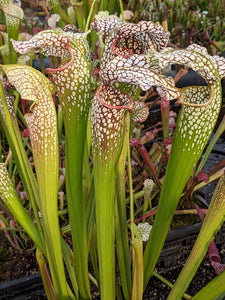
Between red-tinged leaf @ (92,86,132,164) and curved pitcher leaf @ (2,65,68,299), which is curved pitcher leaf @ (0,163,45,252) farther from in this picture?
red-tinged leaf @ (92,86,132,164)

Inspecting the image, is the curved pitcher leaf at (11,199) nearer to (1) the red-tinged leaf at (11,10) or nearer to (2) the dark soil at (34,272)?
(2) the dark soil at (34,272)

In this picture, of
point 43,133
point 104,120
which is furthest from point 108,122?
point 43,133

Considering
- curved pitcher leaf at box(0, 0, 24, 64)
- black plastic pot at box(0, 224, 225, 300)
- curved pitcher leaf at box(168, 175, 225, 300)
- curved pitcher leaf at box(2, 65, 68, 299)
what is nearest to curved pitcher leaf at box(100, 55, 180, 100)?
curved pitcher leaf at box(2, 65, 68, 299)

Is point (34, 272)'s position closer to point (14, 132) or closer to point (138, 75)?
point (14, 132)

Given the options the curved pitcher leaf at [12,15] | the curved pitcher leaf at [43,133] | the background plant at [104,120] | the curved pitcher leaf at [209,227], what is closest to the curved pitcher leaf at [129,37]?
the background plant at [104,120]

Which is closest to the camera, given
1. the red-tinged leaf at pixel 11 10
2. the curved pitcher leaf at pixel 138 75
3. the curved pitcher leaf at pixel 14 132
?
the curved pitcher leaf at pixel 138 75

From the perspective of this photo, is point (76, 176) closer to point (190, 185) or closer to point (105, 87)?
point (105, 87)

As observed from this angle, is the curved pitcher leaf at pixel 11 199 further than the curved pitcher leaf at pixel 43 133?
Yes

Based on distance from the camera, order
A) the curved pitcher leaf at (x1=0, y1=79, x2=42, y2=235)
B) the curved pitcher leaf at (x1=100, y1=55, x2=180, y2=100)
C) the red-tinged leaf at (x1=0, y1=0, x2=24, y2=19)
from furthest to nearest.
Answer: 1. the red-tinged leaf at (x1=0, y1=0, x2=24, y2=19)
2. the curved pitcher leaf at (x1=0, y1=79, x2=42, y2=235)
3. the curved pitcher leaf at (x1=100, y1=55, x2=180, y2=100)
